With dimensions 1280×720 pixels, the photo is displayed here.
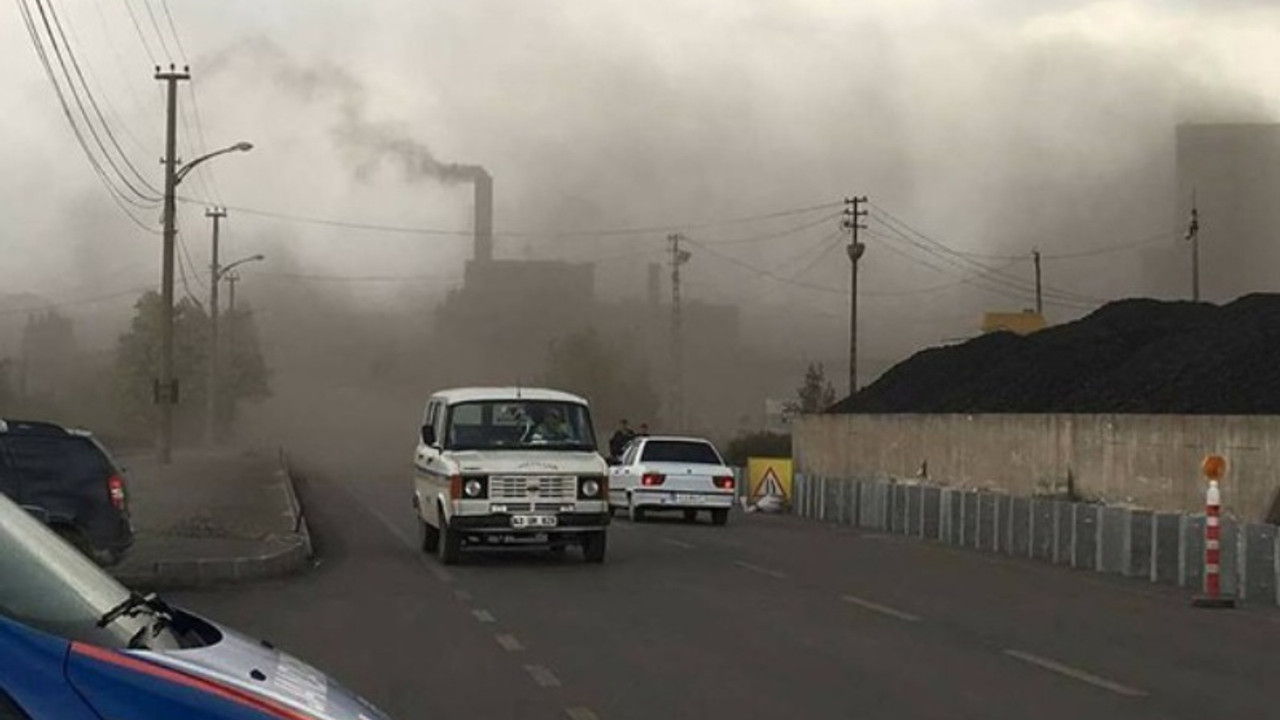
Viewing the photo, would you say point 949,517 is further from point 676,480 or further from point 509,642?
point 509,642

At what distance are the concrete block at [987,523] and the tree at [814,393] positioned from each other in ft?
242

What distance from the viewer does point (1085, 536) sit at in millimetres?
25266

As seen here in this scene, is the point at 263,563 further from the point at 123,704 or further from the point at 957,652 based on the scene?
the point at 123,704

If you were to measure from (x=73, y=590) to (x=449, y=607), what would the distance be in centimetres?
1321

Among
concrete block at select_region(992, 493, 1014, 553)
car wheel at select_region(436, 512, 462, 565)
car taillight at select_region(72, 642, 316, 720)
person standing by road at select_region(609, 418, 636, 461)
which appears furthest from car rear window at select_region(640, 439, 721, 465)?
car taillight at select_region(72, 642, 316, 720)

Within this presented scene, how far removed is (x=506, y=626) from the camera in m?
15.7

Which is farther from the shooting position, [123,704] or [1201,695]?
[1201,695]

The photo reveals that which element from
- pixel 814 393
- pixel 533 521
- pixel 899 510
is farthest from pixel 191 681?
pixel 814 393

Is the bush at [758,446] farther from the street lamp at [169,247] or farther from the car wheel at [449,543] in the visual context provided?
the car wheel at [449,543]

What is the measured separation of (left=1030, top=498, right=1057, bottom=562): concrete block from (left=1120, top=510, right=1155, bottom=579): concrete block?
2.64 meters

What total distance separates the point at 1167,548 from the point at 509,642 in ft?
37.2

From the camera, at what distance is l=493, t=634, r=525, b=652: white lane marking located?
1405 centimetres

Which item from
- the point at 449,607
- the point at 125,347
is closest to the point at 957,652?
the point at 449,607

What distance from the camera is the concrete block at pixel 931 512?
31859mm
